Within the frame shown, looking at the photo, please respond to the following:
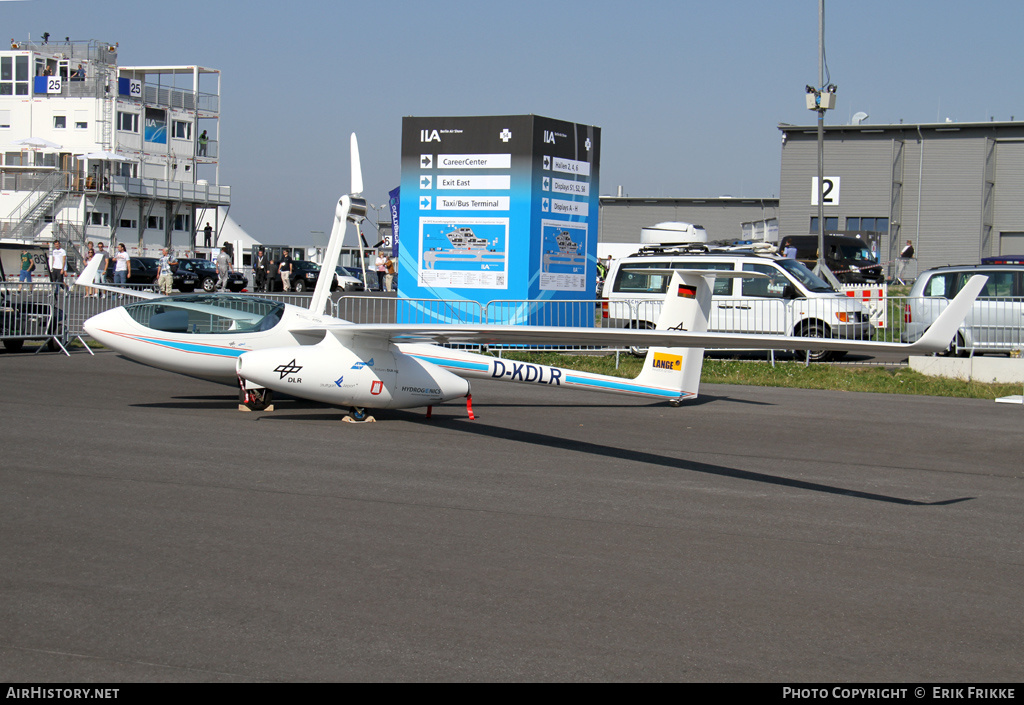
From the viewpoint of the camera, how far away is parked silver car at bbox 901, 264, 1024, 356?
16719mm

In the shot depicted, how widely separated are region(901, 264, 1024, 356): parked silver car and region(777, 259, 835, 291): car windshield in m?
1.93

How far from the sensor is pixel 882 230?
50000 millimetres

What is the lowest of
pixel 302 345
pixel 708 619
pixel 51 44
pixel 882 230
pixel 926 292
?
pixel 708 619

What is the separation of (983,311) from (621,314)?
6.34 meters

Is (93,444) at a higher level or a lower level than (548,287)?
lower

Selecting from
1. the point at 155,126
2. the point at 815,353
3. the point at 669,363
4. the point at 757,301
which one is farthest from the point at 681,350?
the point at 155,126

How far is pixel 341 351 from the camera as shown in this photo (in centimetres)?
1086

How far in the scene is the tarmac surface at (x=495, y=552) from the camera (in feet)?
Answer: 13.9

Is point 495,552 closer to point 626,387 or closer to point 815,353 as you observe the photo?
point 626,387

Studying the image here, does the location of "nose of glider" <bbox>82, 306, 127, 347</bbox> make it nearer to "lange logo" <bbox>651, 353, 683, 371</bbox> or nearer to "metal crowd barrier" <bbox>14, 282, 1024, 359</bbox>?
"metal crowd barrier" <bbox>14, 282, 1024, 359</bbox>

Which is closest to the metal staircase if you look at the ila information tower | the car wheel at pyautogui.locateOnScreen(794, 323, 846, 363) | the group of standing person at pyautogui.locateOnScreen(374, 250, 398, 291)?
the group of standing person at pyautogui.locateOnScreen(374, 250, 398, 291)

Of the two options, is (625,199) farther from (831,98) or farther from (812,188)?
(831,98)

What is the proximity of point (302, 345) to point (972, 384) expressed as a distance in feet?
35.2

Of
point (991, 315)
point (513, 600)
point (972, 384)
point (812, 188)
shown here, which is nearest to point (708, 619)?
point (513, 600)
